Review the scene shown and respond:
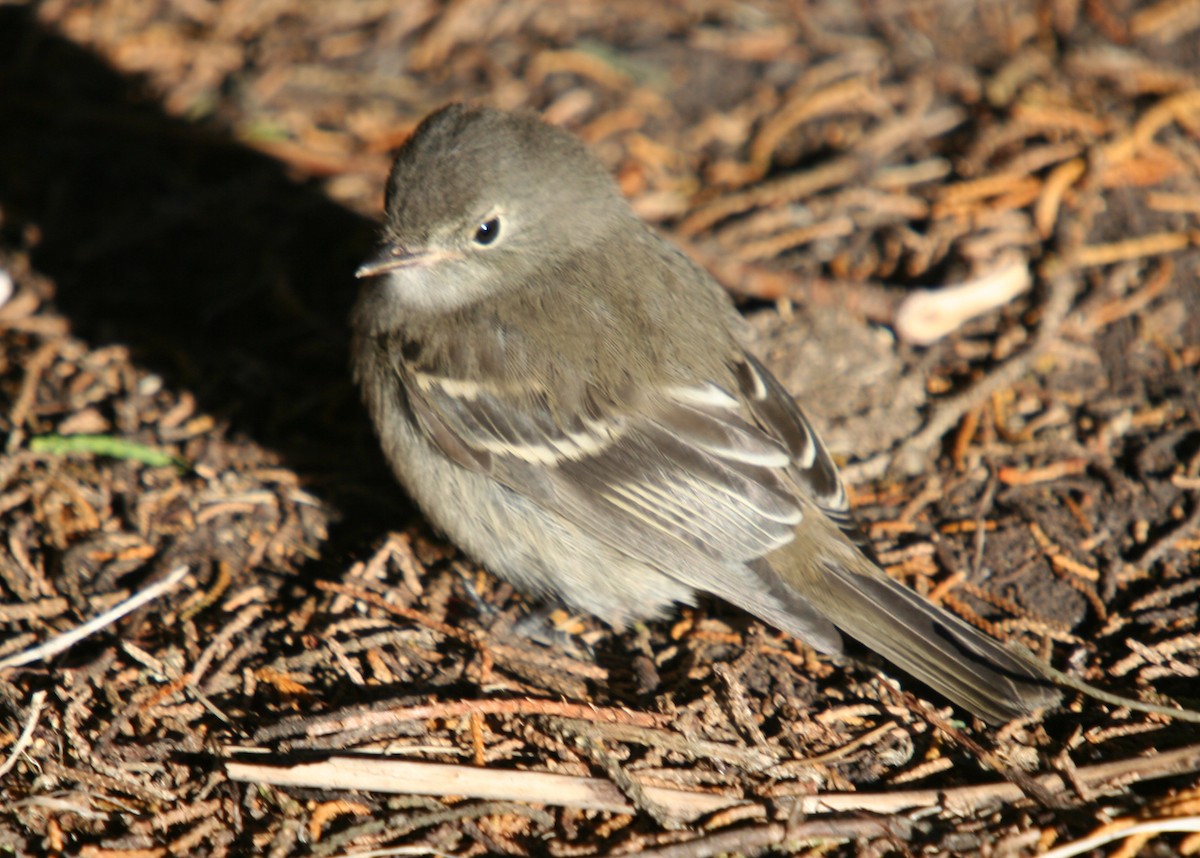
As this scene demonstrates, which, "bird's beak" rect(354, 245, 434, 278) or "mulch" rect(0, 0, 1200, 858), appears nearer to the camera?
"mulch" rect(0, 0, 1200, 858)

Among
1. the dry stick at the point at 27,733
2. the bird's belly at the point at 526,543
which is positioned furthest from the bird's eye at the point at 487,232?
the dry stick at the point at 27,733

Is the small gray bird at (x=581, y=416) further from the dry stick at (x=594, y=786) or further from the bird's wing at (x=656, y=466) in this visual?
the dry stick at (x=594, y=786)

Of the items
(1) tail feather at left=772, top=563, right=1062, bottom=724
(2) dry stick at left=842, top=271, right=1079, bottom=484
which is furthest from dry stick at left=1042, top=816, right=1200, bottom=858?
(2) dry stick at left=842, top=271, right=1079, bottom=484

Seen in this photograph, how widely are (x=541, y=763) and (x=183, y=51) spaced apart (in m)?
4.82

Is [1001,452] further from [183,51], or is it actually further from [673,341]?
[183,51]

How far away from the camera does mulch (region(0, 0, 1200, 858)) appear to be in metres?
3.40

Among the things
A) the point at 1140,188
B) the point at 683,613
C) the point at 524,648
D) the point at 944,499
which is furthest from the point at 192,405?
the point at 1140,188

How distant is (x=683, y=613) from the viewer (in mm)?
4301

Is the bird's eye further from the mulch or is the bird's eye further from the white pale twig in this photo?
the white pale twig

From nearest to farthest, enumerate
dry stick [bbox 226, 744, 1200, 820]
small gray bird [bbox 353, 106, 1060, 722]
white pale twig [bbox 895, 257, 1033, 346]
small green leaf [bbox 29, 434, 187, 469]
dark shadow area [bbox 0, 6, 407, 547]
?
dry stick [bbox 226, 744, 1200, 820], small gray bird [bbox 353, 106, 1060, 722], small green leaf [bbox 29, 434, 187, 469], dark shadow area [bbox 0, 6, 407, 547], white pale twig [bbox 895, 257, 1033, 346]

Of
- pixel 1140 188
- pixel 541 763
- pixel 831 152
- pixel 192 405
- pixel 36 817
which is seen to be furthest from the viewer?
pixel 831 152

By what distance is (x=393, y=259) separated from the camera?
416 cm

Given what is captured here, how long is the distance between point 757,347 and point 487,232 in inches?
57.4

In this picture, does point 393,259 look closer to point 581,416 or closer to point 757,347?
point 581,416
